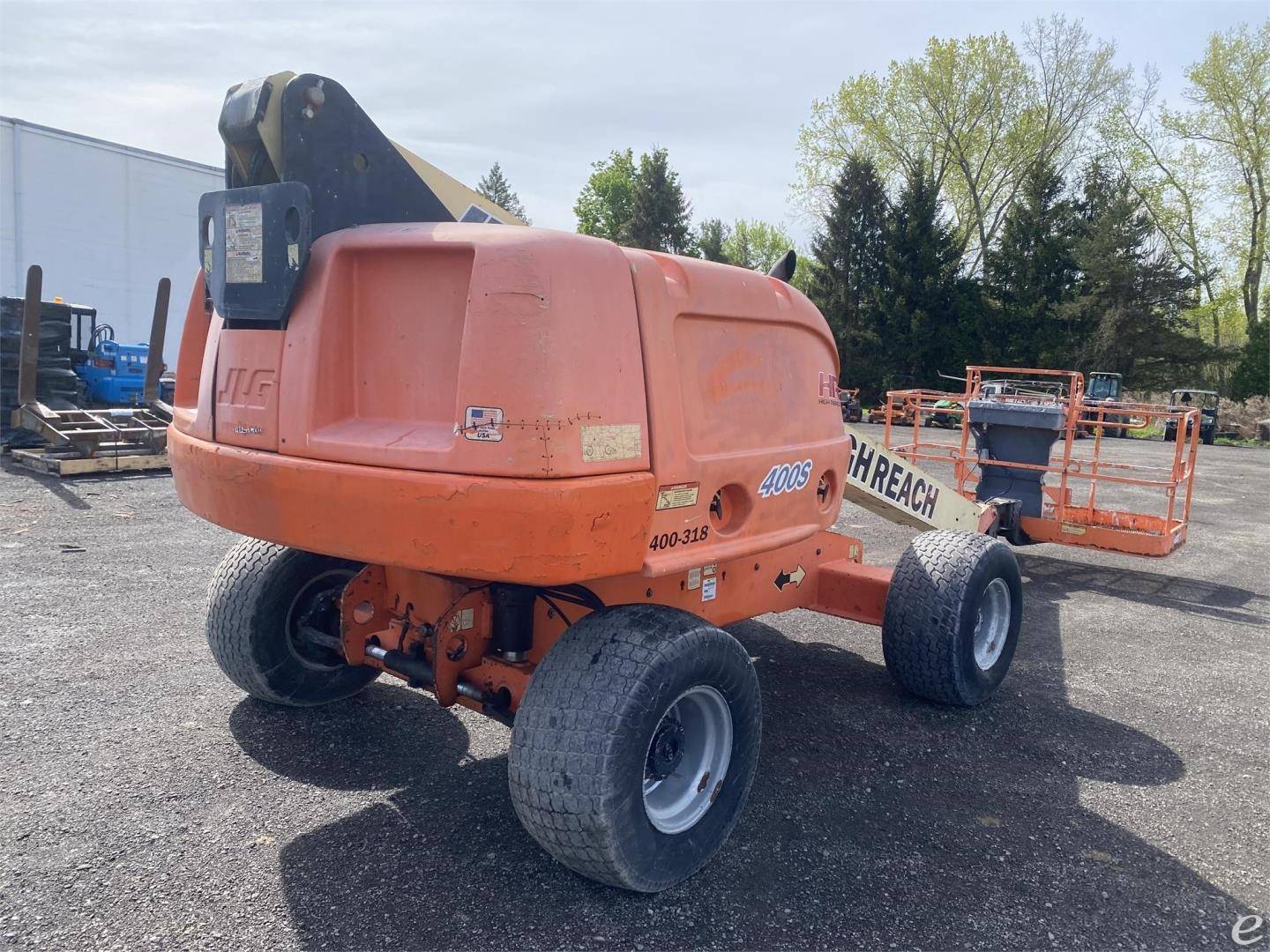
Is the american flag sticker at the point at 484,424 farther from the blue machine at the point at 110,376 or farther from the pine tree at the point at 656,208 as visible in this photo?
the pine tree at the point at 656,208

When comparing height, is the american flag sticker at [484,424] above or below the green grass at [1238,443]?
above

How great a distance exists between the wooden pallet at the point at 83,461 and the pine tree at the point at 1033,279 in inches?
1207

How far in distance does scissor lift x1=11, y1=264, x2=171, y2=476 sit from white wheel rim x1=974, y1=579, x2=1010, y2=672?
10201 millimetres

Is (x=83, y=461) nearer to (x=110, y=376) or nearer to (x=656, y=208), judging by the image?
(x=110, y=376)

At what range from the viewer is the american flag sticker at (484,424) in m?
2.62

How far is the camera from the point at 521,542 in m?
2.62

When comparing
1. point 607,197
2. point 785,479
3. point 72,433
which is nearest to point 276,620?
point 785,479

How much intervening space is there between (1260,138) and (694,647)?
41714 mm

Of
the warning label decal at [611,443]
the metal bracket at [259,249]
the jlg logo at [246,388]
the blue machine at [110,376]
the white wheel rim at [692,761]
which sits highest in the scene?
the metal bracket at [259,249]

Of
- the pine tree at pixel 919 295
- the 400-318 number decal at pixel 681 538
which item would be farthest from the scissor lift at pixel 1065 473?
the pine tree at pixel 919 295

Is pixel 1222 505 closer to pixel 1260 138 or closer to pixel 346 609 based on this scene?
pixel 346 609

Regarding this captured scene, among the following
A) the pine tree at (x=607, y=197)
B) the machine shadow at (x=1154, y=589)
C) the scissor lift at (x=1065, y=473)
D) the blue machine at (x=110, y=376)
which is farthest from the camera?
the pine tree at (x=607, y=197)

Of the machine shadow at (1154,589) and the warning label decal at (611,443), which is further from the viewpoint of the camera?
the machine shadow at (1154,589)

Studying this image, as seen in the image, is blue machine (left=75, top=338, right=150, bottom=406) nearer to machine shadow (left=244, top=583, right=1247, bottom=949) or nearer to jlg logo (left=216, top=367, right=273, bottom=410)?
machine shadow (left=244, top=583, right=1247, bottom=949)
